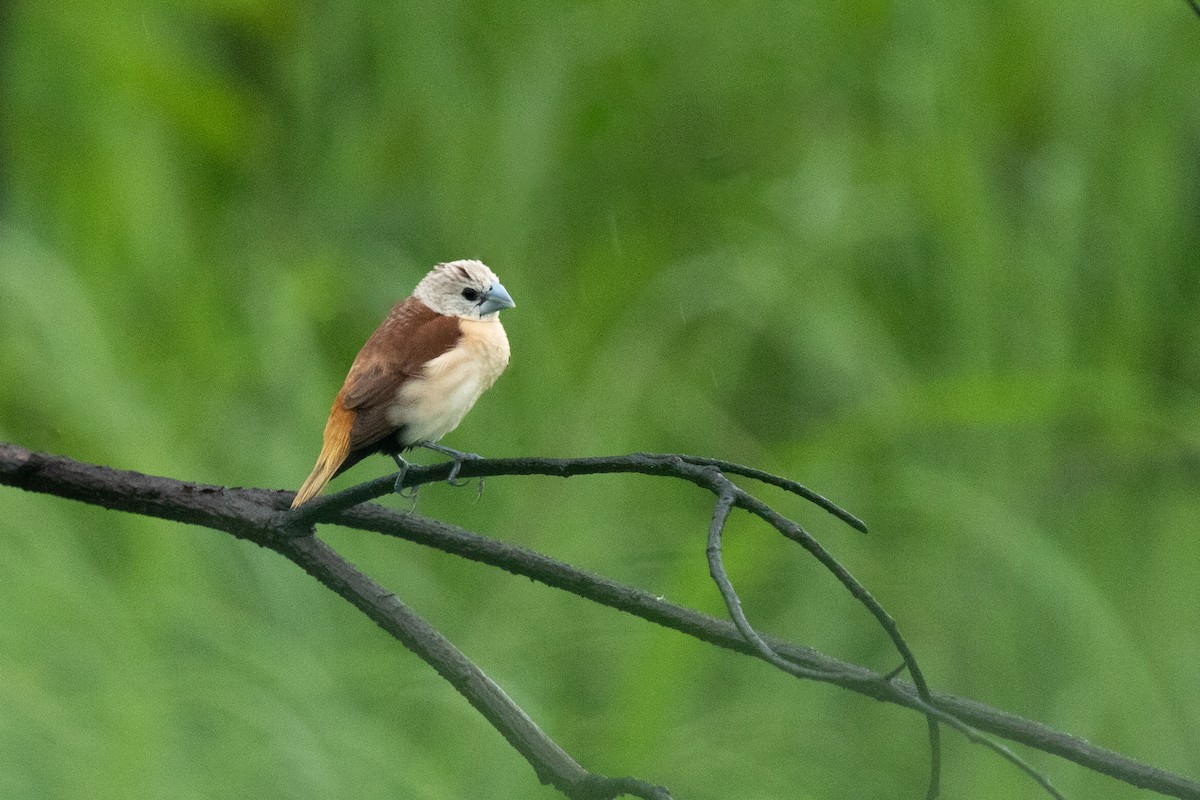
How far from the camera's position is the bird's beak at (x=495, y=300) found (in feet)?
5.21

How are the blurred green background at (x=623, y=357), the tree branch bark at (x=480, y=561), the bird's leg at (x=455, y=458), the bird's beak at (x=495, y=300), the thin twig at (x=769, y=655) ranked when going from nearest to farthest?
the thin twig at (x=769, y=655) < the tree branch bark at (x=480, y=561) < the bird's leg at (x=455, y=458) < the bird's beak at (x=495, y=300) < the blurred green background at (x=623, y=357)

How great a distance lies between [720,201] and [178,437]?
4.88ft

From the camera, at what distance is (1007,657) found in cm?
309

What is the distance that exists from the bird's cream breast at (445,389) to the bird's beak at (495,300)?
56 mm

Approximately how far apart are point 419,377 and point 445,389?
0.03 metres

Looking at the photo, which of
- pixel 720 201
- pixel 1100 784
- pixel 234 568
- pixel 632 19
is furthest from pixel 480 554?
pixel 632 19

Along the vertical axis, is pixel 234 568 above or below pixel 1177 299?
below

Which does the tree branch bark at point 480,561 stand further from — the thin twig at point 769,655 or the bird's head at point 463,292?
the bird's head at point 463,292

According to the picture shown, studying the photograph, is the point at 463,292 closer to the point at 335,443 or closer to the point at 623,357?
the point at 335,443

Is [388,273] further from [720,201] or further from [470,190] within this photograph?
[720,201]

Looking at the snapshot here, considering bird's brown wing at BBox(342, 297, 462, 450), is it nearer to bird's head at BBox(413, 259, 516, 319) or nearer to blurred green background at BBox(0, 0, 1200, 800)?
bird's head at BBox(413, 259, 516, 319)

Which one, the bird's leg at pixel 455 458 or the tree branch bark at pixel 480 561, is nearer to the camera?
the tree branch bark at pixel 480 561

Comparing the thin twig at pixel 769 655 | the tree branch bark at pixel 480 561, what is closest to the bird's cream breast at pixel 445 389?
the tree branch bark at pixel 480 561

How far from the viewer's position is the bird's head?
1.60 metres
